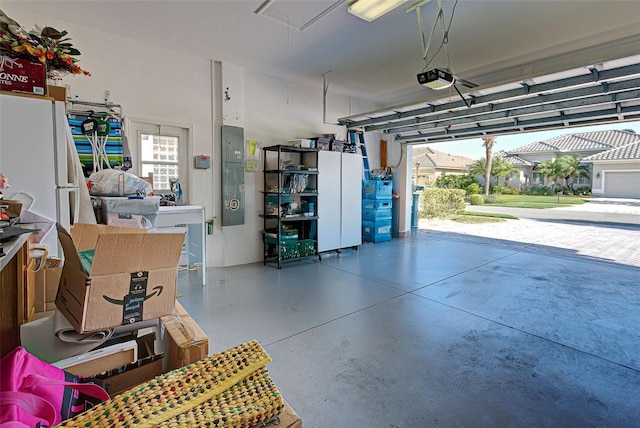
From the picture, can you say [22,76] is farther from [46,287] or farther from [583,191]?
[583,191]

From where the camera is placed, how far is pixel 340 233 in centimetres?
618

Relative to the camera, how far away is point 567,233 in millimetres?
8711

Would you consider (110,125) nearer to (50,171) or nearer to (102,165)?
(102,165)

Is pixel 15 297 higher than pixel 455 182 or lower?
lower

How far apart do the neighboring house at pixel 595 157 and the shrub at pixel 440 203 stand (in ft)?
31.1

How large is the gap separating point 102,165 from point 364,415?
13.0 ft

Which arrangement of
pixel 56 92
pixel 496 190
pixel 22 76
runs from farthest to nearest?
pixel 496 190, pixel 56 92, pixel 22 76

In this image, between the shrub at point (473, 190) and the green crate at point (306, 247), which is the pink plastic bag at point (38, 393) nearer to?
the green crate at point (306, 247)

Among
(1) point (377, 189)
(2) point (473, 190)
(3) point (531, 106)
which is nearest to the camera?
(3) point (531, 106)

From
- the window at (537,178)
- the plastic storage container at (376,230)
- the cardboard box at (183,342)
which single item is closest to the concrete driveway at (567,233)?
the plastic storage container at (376,230)

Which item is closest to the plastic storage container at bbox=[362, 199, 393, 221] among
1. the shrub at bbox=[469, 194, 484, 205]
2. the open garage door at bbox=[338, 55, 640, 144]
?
the open garage door at bbox=[338, 55, 640, 144]

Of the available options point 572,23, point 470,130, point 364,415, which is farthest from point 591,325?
point 470,130

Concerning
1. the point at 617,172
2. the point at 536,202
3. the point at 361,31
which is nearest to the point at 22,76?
the point at 361,31

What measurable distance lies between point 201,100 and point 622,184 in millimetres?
21894
